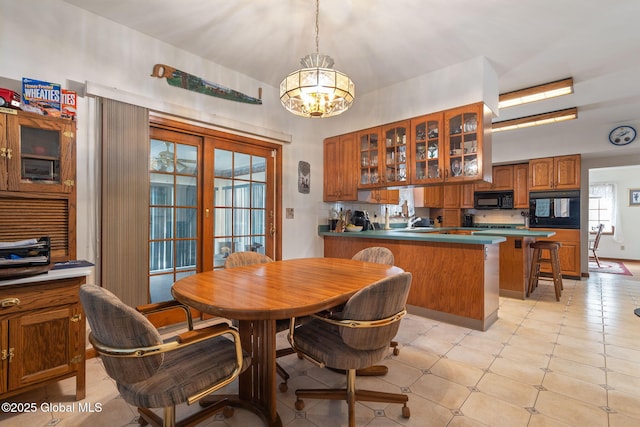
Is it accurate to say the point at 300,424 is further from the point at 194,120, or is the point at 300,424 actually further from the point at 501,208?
the point at 501,208

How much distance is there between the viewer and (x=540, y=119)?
4438 mm

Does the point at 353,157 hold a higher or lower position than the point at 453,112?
lower

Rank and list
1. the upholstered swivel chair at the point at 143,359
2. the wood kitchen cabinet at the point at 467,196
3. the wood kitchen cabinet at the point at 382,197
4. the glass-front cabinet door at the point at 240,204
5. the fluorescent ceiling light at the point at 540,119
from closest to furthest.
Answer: the upholstered swivel chair at the point at 143,359 → the glass-front cabinet door at the point at 240,204 → the fluorescent ceiling light at the point at 540,119 → the wood kitchen cabinet at the point at 382,197 → the wood kitchen cabinet at the point at 467,196

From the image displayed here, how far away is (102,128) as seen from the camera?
95.5 inches

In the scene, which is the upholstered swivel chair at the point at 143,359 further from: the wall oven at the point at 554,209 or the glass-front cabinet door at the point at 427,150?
the wall oven at the point at 554,209

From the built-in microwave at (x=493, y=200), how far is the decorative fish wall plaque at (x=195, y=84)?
5324mm

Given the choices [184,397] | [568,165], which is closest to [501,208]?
[568,165]

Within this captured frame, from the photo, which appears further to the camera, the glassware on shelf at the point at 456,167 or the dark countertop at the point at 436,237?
the glassware on shelf at the point at 456,167

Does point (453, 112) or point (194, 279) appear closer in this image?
point (194, 279)

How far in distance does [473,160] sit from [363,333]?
2481 millimetres

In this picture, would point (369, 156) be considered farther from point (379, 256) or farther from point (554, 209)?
point (554, 209)

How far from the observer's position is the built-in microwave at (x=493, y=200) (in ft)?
20.1

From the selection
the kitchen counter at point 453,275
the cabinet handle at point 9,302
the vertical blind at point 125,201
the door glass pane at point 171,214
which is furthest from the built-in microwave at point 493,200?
the cabinet handle at point 9,302

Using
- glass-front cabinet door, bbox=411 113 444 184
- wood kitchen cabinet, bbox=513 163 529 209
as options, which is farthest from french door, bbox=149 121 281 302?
wood kitchen cabinet, bbox=513 163 529 209
